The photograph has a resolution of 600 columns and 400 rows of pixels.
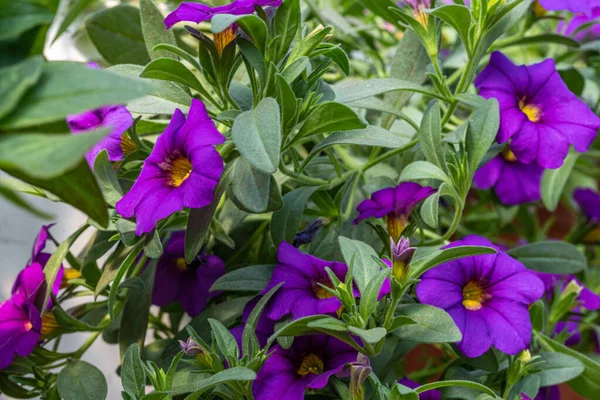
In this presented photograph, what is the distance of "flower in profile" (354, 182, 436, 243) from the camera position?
21.6 inches

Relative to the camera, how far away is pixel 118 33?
0.69 m

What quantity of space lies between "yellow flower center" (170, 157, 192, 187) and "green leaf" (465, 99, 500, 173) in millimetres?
225

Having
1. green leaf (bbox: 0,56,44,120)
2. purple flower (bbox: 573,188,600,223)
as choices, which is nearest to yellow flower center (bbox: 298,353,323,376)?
green leaf (bbox: 0,56,44,120)

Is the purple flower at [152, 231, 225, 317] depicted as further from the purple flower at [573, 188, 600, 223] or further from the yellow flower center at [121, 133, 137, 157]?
the purple flower at [573, 188, 600, 223]

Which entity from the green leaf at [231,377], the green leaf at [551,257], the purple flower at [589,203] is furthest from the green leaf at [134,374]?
the purple flower at [589,203]

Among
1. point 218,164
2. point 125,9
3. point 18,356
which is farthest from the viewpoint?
point 125,9

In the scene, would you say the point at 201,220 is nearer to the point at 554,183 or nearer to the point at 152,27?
the point at 152,27

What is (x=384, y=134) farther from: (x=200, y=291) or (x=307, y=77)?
(x=200, y=291)

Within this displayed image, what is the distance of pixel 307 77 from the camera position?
19.1 inches

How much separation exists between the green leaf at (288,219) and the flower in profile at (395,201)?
0.05 meters

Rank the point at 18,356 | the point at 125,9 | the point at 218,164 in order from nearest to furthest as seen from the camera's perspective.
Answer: the point at 218,164 → the point at 18,356 → the point at 125,9

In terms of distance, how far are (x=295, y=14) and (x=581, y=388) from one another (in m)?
0.43

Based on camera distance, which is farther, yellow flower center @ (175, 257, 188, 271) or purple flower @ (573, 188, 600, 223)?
purple flower @ (573, 188, 600, 223)

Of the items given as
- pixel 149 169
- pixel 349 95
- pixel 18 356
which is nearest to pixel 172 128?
A: pixel 149 169
